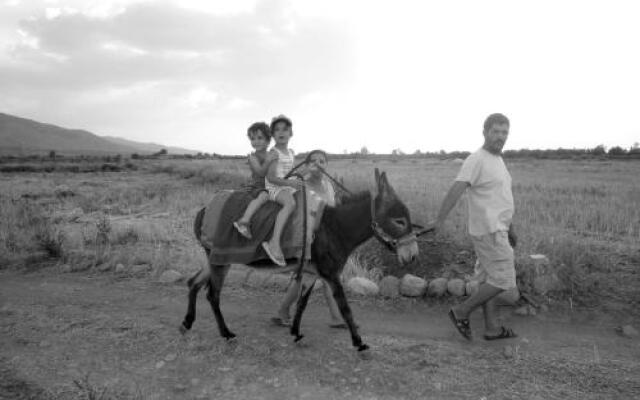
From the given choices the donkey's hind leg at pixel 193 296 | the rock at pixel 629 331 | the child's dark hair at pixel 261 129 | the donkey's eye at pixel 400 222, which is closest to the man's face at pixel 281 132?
the child's dark hair at pixel 261 129

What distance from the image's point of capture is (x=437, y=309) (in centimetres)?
591

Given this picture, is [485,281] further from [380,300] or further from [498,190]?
[380,300]

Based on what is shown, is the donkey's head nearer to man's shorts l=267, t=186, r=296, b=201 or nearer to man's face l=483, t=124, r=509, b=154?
man's shorts l=267, t=186, r=296, b=201

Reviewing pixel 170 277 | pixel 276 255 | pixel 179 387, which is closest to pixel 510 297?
pixel 276 255

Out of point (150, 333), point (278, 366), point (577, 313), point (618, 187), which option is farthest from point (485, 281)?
point (618, 187)

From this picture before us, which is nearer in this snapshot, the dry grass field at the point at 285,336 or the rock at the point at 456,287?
the dry grass field at the point at 285,336

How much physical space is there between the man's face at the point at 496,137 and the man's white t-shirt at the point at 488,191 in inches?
2.7

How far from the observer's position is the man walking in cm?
461

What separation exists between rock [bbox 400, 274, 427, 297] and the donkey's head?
2.04 m

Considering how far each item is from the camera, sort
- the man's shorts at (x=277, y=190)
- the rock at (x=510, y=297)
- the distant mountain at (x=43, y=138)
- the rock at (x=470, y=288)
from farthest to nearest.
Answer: the distant mountain at (x=43, y=138) < the rock at (x=470, y=288) < the rock at (x=510, y=297) < the man's shorts at (x=277, y=190)

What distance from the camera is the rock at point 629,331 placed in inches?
194

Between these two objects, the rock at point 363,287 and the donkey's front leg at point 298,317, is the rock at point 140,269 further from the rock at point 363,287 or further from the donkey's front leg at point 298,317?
the donkey's front leg at point 298,317

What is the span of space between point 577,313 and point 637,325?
626 mm

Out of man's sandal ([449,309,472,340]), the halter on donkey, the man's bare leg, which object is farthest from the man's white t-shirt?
man's sandal ([449,309,472,340])
